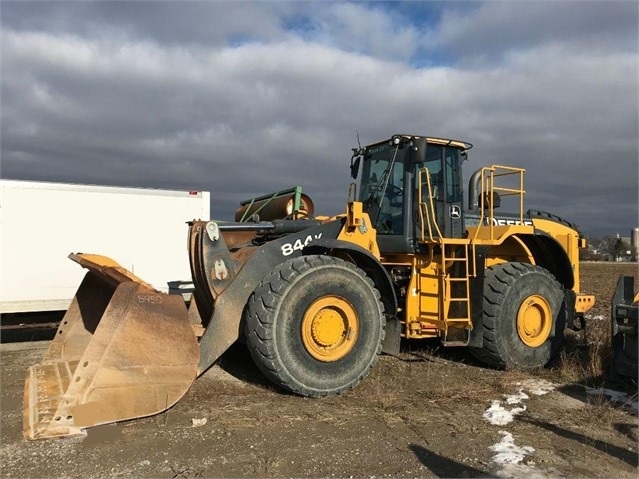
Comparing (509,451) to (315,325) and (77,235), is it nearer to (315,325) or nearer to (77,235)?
(315,325)

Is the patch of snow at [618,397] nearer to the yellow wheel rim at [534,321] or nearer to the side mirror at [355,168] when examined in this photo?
the yellow wheel rim at [534,321]

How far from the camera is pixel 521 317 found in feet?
22.8

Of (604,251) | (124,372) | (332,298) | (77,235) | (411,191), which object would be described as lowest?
(124,372)

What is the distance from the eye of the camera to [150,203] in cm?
921

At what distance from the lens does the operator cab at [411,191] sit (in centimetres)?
687

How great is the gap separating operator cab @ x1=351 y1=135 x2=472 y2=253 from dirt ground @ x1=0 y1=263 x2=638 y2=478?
1877mm

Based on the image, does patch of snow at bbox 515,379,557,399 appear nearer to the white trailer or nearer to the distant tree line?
the white trailer

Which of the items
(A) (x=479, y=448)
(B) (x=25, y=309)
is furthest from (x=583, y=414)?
(B) (x=25, y=309)

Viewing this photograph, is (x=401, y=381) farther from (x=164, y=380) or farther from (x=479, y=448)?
(x=164, y=380)

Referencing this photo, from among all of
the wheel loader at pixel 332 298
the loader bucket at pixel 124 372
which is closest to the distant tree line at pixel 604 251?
the wheel loader at pixel 332 298

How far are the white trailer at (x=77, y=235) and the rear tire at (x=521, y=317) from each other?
16.6ft

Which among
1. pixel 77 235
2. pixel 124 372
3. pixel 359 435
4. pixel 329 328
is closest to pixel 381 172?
pixel 329 328

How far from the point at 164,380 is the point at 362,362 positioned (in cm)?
206

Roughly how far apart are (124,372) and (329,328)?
6.80 ft
